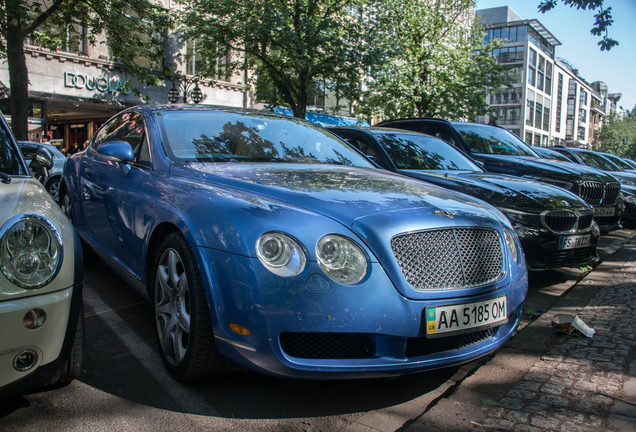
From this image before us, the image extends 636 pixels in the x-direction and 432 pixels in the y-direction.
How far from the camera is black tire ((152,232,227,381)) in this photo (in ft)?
8.13

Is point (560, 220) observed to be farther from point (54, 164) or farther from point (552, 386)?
point (54, 164)

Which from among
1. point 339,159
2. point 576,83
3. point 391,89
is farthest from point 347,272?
point 576,83

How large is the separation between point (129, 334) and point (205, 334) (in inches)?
49.4

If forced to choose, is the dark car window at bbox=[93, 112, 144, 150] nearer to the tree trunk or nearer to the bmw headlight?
the bmw headlight

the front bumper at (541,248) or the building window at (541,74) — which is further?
the building window at (541,74)

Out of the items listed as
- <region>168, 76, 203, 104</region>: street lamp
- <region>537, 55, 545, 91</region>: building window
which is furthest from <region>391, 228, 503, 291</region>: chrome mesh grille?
<region>537, 55, 545, 91</region>: building window

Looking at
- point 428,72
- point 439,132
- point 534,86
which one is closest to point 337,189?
point 439,132

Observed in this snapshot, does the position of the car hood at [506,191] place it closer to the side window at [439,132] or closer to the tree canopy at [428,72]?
the side window at [439,132]

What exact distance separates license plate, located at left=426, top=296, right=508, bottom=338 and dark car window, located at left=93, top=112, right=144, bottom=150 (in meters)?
2.48

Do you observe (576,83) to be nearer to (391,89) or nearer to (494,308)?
(391,89)

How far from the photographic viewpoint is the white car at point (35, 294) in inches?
75.9

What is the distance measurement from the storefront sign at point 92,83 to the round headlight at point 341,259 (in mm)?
19496

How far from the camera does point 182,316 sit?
8.78 ft

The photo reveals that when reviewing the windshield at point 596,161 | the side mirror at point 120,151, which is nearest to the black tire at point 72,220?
the side mirror at point 120,151
